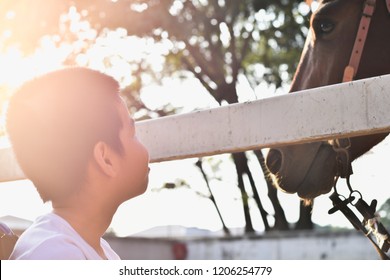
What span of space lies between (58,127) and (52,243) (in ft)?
0.51

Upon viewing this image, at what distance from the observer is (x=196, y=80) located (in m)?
7.22

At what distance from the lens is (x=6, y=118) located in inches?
31.1

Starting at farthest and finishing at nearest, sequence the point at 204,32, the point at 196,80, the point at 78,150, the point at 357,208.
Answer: the point at 196,80, the point at 204,32, the point at 357,208, the point at 78,150

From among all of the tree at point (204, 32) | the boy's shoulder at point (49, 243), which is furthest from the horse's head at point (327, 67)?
the tree at point (204, 32)

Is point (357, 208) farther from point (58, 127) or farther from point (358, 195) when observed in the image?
point (58, 127)

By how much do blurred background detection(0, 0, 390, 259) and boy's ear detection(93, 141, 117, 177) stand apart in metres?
3.35

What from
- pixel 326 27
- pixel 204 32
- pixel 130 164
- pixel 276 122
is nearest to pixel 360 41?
pixel 326 27

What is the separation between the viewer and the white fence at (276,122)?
1.00 meters

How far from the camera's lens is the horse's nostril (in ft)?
6.42

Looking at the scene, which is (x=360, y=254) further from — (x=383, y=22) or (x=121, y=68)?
(x=383, y=22)

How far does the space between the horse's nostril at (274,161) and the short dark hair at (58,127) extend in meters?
1.18

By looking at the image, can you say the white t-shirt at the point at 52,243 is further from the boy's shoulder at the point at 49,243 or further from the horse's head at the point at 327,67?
the horse's head at the point at 327,67

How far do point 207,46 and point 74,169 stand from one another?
19.9ft

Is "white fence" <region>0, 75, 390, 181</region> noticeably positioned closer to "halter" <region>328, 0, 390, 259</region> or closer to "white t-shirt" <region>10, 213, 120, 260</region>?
"white t-shirt" <region>10, 213, 120, 260</region>
